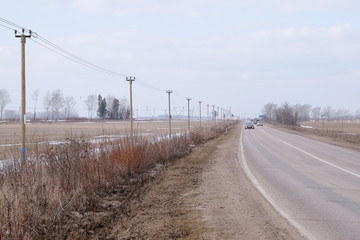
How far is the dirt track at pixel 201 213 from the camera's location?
613 centimetres

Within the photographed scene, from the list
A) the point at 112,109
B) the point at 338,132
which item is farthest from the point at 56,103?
the point at 338,132

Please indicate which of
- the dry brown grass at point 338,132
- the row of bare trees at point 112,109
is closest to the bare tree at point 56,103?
the row of bare trees at point 112,109

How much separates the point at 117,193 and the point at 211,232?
14.2 ft

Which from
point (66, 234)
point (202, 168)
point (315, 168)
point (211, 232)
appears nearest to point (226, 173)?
point (202, 168)

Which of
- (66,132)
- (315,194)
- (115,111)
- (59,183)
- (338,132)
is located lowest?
(315,194)

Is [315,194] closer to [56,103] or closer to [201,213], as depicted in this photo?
[201,213]

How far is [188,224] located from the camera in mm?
6707

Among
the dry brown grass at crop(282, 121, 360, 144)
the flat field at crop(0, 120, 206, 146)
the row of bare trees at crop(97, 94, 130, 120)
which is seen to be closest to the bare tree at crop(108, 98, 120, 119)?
the row of bare trees at crop(97, 94, 130, 120)

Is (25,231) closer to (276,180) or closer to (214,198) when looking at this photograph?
(214,198)

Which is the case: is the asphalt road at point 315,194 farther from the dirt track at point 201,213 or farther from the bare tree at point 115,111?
the bare tree at point 115,111

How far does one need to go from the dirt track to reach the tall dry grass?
1.07 meters

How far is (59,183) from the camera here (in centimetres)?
826

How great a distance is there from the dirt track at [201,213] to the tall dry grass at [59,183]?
1066 mm

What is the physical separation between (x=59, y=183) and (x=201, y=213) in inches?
134
